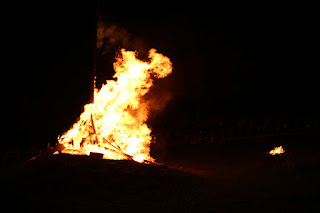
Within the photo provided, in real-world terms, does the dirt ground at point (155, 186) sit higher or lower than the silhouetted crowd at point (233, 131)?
lower

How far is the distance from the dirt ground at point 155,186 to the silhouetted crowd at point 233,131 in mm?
4395

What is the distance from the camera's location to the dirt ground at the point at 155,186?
6227mm

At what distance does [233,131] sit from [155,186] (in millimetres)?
8879

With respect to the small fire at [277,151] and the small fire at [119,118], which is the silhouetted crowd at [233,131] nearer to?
the small fire at [277,151]

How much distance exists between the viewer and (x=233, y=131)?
15.9m

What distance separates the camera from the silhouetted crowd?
50.7ft

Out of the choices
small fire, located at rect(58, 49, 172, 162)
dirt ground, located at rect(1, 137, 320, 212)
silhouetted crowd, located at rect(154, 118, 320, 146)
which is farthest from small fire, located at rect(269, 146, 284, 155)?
small fire, located at rect(58, 49, 172, 162)

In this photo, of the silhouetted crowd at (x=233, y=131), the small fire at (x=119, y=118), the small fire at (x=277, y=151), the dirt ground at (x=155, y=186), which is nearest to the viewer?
the dirt ground at (x=155, y=186)

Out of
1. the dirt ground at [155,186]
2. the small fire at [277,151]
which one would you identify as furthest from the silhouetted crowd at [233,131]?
the dirt ground at [155,186]

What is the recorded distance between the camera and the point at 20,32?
1419 centimetres

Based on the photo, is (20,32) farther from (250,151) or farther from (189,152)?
(250,151)

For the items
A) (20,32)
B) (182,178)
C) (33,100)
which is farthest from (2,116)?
(182,178)

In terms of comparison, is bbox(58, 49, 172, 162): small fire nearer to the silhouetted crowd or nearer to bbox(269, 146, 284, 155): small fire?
the silhouetted crowd

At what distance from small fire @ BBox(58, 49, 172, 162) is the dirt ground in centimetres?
119
